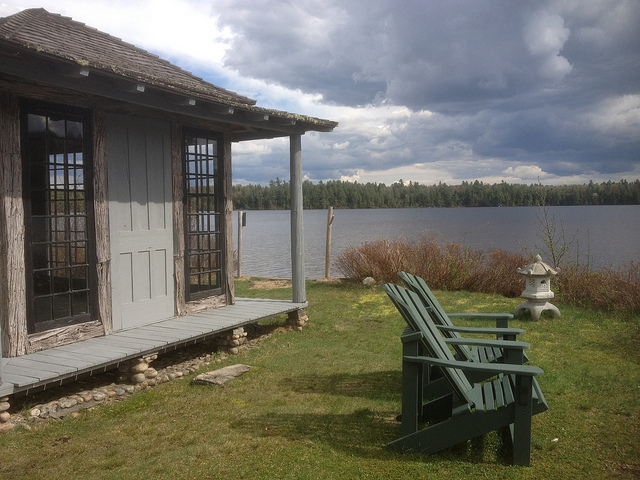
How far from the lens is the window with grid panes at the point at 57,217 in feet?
16.0

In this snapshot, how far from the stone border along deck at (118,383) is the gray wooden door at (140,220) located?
674mm

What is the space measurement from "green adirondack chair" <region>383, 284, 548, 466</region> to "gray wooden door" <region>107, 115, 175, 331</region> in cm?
349

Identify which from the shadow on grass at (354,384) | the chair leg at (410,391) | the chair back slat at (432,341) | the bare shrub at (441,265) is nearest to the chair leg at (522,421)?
the chair back slat at (432,341)

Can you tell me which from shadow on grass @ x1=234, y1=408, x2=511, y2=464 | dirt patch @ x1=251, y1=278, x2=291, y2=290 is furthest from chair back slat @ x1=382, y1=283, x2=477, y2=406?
dirt patch @ x1=251, y1=278, x2=291, y2=290

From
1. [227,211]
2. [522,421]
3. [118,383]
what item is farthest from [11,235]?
[522,421]

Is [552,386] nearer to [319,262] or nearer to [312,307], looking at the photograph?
[312,307]

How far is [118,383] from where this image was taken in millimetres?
4980

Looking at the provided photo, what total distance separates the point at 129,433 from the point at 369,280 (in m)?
8.26

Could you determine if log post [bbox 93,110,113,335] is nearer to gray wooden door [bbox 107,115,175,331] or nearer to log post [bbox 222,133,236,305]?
gray wooden door [bbox 107,115,175,331]

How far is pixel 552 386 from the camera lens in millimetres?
4801

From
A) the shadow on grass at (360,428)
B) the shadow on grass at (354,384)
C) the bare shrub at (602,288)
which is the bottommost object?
the shadow on grass at (354,384)

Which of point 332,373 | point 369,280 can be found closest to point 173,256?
point 332,373

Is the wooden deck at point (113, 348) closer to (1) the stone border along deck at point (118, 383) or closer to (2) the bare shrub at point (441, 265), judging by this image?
(1) the stone border along deck at point (118, 383)

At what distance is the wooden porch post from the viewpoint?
757cm
